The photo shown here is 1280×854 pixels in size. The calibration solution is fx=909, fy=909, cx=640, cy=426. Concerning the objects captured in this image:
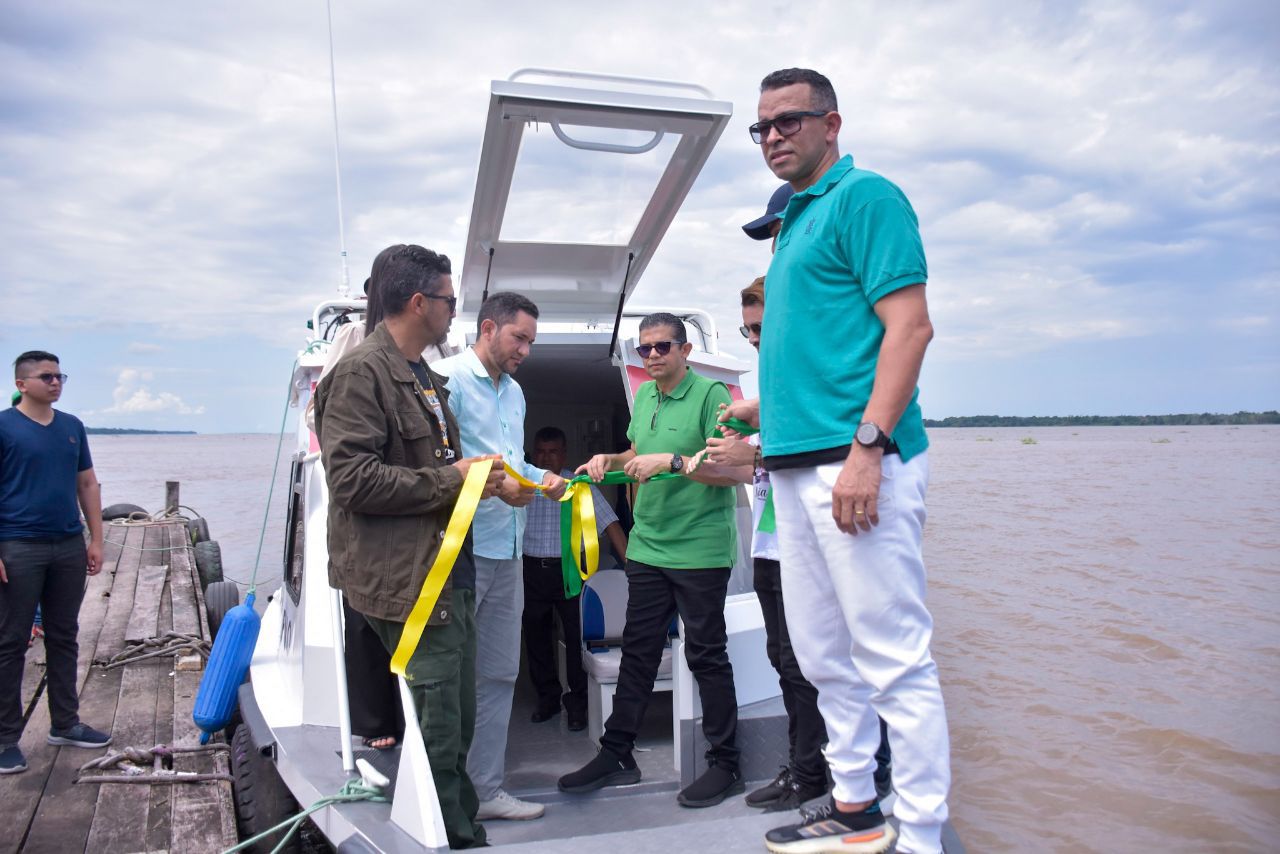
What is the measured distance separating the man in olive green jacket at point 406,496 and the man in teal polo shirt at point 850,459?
1017mm

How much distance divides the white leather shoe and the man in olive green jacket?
0.49 meters

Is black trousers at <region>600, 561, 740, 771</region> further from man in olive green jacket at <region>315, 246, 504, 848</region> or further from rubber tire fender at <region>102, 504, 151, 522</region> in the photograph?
rubber tire fender at <region>102, 504, 151, 522</region>

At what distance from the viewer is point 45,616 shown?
485 centimetres

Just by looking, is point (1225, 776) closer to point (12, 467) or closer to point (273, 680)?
point (273, 680)

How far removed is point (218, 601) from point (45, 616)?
441 centimetres

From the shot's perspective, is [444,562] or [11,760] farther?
[11,760]

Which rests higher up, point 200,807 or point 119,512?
point 119,512

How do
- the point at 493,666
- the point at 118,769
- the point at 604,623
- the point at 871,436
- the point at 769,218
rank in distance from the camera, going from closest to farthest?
the point at 871,436 < the point at 769,218 < the point at 493,666 < the point at 118,769 < the point at 604,623

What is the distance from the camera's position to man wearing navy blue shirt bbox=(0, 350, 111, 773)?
15.0 feet

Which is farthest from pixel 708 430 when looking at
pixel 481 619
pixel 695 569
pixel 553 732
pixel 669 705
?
pixel 553 732

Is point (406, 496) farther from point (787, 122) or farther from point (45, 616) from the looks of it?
point (45, 616)

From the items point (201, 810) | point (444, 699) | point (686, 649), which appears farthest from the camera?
point (201, 810)

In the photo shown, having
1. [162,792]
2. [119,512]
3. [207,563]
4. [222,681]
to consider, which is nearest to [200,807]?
[162,792]

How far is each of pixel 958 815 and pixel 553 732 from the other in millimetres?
2621
